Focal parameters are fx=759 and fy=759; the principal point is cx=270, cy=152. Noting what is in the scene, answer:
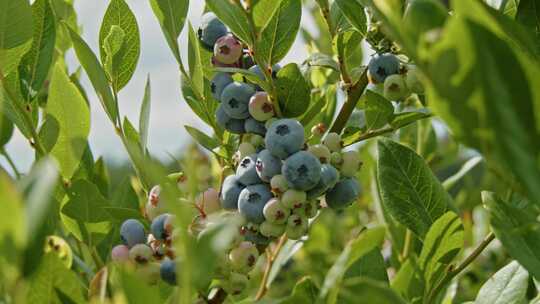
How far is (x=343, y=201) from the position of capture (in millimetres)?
995

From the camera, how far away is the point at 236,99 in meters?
0.97

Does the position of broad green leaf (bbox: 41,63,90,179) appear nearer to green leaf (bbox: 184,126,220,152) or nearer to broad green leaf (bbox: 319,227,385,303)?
green leaf (bbox: 184,126,220,152)

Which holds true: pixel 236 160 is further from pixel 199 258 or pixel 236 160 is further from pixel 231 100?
pixel 199 258

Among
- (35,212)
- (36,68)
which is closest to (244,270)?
(36,68)

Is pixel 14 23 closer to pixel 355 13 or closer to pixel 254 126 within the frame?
pixel 254 126

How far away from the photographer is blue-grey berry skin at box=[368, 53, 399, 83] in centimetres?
102

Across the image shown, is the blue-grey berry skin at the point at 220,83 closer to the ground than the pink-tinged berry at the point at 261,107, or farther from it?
farther from it

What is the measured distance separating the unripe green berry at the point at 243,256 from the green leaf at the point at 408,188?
0.58ft

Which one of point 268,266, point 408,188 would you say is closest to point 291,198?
point 408,188

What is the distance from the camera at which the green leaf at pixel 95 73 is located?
951 millimetres

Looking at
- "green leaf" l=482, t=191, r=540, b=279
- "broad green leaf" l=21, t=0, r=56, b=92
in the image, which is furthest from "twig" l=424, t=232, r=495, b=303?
"broad green leaf" l=21, t=0, r=56, b=92

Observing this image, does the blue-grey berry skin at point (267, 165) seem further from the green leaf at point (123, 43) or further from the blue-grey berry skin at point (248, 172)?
the green leaf at point (123, 43)

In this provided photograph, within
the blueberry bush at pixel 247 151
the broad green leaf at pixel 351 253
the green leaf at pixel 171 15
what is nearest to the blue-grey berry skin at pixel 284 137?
the blueberry bush at pixel 247 151

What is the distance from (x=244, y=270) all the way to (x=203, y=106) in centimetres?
25
